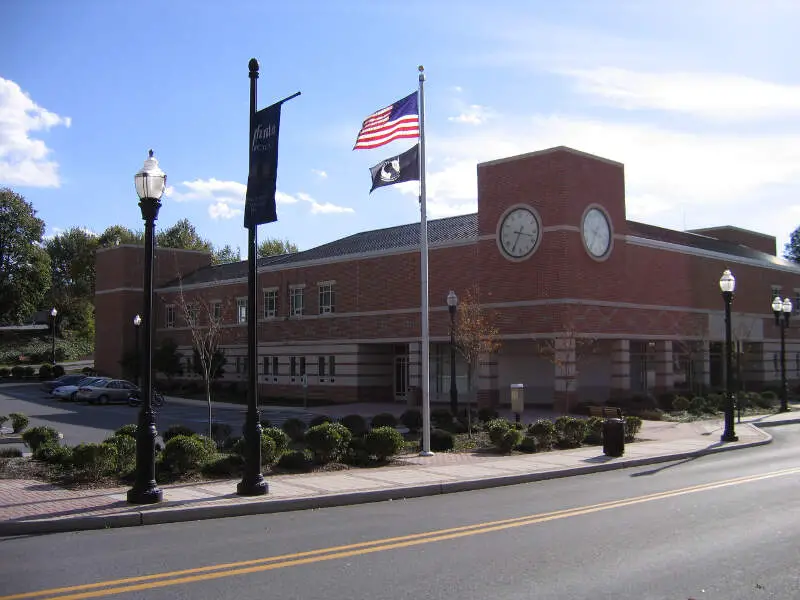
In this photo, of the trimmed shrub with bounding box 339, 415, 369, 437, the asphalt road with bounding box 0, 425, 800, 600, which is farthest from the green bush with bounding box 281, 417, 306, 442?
the asphalt road with bounding box 0, 425, 800, 600

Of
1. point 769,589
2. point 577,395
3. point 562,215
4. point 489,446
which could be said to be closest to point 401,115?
point 489,446

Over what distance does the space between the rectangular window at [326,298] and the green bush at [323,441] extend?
1070 inches

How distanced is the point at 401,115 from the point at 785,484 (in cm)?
1065

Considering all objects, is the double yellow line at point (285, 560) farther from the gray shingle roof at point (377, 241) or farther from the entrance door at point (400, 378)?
the entrance door at point (400, 378)

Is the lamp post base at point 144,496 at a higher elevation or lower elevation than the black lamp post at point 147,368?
Result: lower

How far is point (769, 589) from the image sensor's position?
6.91m

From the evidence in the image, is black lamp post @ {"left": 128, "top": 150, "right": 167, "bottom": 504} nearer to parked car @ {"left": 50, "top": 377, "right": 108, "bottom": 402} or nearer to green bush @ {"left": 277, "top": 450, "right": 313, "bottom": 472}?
green bush @ {"left": 277, "top": 450, "right": 313, "bottom": 472}

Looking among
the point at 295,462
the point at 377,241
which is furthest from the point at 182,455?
the point at 377,241

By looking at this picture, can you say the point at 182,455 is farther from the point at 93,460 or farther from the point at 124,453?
the point at 93,460

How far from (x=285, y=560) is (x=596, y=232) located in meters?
28.1

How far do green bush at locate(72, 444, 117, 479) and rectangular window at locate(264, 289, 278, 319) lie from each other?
3386 centimetres

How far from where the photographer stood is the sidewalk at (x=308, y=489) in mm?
10173

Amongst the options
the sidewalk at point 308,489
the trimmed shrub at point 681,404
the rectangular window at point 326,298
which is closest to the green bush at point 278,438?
the sidewalk at point 308,489

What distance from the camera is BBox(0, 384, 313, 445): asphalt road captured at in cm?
2655
